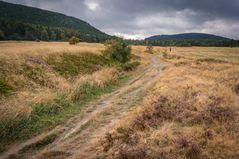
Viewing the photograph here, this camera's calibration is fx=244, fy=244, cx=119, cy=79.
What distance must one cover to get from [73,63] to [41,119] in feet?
70.3

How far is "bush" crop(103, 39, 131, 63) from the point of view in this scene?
143 ft

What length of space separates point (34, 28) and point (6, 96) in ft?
335

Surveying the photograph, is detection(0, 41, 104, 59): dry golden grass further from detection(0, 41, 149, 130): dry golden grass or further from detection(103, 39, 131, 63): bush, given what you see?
detection(103, 39, 131, 63): bush

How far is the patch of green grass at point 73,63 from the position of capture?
2858 centimetres

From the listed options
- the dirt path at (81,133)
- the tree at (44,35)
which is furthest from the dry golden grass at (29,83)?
the tree at (44,35)

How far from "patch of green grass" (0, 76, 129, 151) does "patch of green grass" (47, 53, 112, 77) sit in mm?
10649

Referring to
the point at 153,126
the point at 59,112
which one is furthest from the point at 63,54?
the point at 153,126

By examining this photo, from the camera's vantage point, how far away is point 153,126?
11.4 m

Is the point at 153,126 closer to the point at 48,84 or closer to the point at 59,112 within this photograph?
the point at 59,112

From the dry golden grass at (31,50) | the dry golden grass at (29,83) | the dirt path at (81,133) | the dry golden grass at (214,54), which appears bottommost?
the dry golden grass at (214,54)

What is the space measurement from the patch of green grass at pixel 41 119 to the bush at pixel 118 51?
25.5 metres

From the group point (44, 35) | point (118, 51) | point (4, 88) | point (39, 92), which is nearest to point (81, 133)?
point (39, 92)

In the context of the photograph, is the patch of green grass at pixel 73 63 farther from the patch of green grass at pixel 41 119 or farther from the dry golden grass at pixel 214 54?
the dry golden grass at pixel 214 54

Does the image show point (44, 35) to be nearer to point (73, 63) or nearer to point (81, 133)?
point (73, 63)
